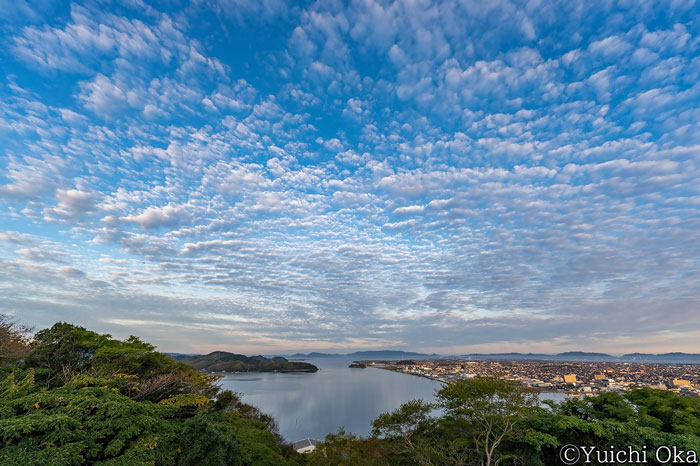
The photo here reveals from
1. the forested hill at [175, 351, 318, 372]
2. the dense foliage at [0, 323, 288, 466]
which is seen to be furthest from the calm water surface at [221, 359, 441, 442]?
the forested hill at [175, 351, 318, 372]

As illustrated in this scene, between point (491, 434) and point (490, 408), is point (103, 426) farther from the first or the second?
point (491, 434)

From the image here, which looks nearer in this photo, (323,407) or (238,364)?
(323,407)

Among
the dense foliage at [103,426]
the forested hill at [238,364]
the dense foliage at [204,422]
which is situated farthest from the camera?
the forested hill at [238,364]

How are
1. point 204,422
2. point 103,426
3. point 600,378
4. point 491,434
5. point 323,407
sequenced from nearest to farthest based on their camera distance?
point 103,426, point 204,422, point 491,434, point 323,407, point 600,378

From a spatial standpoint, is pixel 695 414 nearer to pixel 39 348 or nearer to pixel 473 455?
pixel 473 455

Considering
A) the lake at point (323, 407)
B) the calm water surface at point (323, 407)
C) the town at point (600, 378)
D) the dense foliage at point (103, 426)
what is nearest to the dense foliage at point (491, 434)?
the town at point (600, 378)

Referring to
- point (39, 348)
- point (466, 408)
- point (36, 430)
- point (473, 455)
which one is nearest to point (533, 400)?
point (466, 408)

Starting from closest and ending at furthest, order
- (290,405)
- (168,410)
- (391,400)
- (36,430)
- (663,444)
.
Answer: (36,430), (168,410), (663,444), (290,405), (391,400)

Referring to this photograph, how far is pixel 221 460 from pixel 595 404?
25.4 m

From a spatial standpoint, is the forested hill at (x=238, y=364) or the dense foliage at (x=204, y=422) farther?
the forested hill at (x=238, y=364)

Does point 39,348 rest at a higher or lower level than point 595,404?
higher

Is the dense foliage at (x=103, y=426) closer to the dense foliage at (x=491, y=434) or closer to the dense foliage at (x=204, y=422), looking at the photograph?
the dense foliage at (x=204, y=422)

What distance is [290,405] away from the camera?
220 ft

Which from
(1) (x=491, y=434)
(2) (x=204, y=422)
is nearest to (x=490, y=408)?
(1) (x=491, y=434)
